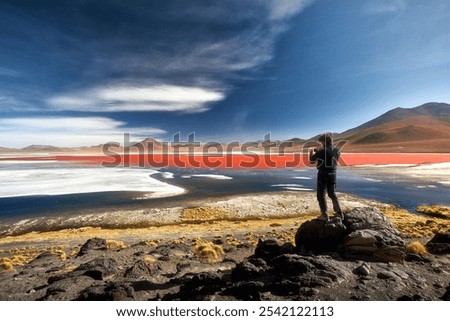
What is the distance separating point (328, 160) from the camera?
676 cm

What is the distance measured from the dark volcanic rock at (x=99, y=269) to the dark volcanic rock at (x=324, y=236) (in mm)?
5814

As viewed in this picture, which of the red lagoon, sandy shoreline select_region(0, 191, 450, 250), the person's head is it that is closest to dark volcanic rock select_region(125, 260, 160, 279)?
the person's head

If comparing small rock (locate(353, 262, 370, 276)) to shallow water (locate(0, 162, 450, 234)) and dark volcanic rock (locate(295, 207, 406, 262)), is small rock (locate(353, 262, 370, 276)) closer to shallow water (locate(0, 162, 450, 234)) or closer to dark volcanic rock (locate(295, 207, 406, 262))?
dark volcanic rock (locate(295, 207, 406, 262))

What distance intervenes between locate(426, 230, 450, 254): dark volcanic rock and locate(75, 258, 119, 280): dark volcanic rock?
1007 cm

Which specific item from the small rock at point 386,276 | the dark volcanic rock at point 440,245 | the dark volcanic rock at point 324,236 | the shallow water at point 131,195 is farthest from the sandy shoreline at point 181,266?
the shallow water at point 131,195

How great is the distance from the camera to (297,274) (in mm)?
5773

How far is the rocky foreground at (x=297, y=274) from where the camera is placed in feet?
17.8

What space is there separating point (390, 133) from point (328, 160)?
146020 millimetres

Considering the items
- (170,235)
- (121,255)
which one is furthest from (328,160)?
(170,235)

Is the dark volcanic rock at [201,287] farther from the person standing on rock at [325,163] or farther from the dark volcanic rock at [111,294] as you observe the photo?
the person standing on rock at [325,163]

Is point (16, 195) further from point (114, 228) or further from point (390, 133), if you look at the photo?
point (390, 133)

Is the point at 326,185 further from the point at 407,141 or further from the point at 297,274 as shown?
the point at 407,141

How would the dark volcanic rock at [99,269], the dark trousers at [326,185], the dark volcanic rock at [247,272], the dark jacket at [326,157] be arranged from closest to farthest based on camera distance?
the dark volcanic rock at [247,272]
the dark jacket at [326,157]
the dark trousers at [326,185]
the dark volcanic rock at [99,269]

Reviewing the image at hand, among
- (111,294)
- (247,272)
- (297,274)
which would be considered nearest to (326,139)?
(297,274)
